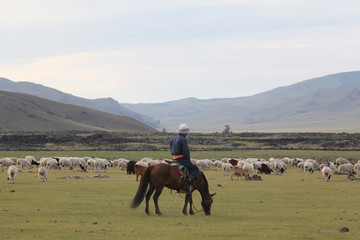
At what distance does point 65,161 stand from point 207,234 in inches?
1053

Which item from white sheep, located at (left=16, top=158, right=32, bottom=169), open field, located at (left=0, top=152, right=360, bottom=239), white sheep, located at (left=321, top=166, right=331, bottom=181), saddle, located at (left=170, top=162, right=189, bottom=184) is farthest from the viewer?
white sheep, located at (left=16, top=158, right=32, bottom=169)

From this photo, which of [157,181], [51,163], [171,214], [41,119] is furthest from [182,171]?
[41,119]

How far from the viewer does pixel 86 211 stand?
53.8 feet

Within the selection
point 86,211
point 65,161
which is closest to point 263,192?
point 86,211

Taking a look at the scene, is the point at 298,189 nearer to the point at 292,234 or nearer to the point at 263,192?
the point at 263,192

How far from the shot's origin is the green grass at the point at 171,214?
12.7m

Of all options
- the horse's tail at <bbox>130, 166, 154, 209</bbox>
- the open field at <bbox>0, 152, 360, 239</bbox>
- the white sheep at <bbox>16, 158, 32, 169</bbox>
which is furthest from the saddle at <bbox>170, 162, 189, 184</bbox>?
the white sheep at <bbox>16, 158, 32, 169</bbox>

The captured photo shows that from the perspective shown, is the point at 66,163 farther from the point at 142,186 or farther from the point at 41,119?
the point at 41,119

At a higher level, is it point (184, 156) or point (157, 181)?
point (184, 156)

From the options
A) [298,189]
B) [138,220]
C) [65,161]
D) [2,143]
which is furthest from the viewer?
[2,143]

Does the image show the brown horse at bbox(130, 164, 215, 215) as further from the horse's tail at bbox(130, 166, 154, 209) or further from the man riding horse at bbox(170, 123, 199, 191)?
the man riding horse at bbox(170, 123, 199, 191)

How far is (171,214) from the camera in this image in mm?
16297

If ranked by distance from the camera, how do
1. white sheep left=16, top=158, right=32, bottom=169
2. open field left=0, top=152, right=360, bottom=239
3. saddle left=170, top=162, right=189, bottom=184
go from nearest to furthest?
open field left=0, top=152, right=360, bottom=239, saddle left=170, top=162, right=189, bottom=184, white sheep left=16, top=158, right=32, bottom=169

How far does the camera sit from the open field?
12680 millimetres
